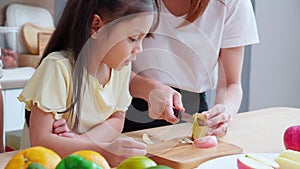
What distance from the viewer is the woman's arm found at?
3.41 ft

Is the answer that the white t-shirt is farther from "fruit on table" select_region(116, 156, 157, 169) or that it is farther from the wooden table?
"fruit on table" select_region(116, 156, 157, 169)

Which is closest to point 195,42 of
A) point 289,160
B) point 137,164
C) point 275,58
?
point 289,160

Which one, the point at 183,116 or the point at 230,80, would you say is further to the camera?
the point at 230,80

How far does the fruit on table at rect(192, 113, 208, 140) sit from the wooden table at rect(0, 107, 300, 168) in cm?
5

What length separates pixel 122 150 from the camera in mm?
833

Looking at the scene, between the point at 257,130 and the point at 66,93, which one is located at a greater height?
the point at 66,93

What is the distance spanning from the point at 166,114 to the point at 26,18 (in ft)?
5.45

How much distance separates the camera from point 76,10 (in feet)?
3.22

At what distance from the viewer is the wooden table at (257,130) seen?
3.31ft

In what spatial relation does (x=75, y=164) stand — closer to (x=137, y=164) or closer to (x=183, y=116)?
(x=137, y=164)

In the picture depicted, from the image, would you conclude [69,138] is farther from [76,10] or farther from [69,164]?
[69,164]

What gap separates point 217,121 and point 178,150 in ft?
0.55

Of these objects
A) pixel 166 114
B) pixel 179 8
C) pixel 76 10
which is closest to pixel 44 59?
pixel 76 10

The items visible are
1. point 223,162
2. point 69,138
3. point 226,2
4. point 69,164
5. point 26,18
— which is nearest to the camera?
point 69,164
